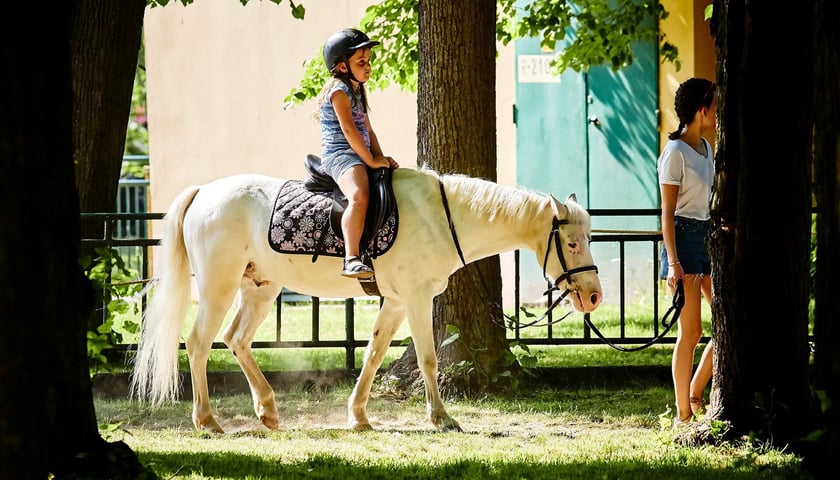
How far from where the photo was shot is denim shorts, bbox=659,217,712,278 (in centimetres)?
666

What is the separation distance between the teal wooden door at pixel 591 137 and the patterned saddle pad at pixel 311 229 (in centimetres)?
722

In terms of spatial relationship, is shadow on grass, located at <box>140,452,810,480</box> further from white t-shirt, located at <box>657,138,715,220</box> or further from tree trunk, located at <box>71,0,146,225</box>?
tree trunk, located at <box>71,0,146,225</box>

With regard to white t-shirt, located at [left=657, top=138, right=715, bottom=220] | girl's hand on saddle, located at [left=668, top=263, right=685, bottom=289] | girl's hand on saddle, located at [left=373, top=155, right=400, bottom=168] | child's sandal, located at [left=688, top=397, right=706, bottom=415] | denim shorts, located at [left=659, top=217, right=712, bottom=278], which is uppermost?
girl's hand on saddle, located at [left=373, top=155, right=400, bottom=168]

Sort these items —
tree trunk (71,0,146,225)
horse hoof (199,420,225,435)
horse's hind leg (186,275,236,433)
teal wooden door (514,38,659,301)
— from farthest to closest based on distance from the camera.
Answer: teal wooden door (514,38,659,301), tree trunk (71,0,146,225), horse's hind leg (186,275,236,433), horse hoof (199,420,225,435)

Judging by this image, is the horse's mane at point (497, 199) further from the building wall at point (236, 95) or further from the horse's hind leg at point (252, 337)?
the building wall at point (236, 95)

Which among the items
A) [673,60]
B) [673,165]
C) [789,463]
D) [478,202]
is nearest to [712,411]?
[789,463]

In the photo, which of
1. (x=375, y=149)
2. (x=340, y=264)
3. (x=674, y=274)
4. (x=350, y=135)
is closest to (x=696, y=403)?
(x=674, y=274)

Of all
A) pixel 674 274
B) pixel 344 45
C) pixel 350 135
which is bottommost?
pixel 674 274

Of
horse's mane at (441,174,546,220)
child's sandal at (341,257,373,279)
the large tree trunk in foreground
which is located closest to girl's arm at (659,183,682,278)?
horse's mane at (441,174,546,220)

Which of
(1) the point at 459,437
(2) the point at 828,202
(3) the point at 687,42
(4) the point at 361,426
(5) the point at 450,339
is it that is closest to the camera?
(2) the point at 828,202

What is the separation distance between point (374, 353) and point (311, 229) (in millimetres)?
961

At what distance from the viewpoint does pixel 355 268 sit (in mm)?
6969

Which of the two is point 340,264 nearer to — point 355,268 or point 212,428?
point 355,268

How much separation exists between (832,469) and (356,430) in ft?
13.7
